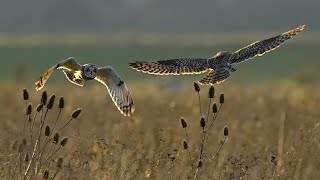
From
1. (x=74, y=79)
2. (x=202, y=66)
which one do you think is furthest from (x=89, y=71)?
(x=202, y=66)

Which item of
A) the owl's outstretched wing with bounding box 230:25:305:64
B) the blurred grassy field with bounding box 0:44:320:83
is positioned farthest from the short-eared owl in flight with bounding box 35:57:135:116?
the blurred grassy field with bounding box 0:44:320:83

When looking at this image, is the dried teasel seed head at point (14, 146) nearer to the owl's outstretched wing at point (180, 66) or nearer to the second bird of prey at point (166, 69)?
the second bird of prey at point (166, 69)

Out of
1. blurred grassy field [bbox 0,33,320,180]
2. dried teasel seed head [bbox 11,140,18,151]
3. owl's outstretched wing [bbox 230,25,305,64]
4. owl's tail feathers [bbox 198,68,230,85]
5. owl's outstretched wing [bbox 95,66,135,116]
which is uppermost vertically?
owl's outstretched wing [bbox 230,25,305,64]

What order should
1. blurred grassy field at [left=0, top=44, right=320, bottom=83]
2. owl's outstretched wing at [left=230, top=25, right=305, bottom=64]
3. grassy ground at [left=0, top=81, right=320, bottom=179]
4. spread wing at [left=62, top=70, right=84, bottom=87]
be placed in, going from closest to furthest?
spread wing at [left=62, top=70, right=84, bottom=87] → owl's outstretched wing at [left=230, top=25, right=305, bottom=64] → grassy ground at [left=0, top=81, right=320, bottom=179] → blurred grassy field at [left=0, top=44, right=320, bottom=83]

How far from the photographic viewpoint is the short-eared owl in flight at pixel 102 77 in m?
6.04

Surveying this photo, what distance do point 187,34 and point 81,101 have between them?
6248 cm

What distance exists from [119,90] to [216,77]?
26.9 inches

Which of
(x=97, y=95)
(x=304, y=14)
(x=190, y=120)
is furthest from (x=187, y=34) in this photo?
(x=190, y=120)


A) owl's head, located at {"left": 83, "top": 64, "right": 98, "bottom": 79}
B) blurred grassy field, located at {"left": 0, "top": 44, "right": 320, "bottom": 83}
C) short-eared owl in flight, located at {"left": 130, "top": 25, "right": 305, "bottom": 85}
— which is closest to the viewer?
owl's head, located at {"left": 83, "top": 64, "right": 98, "bottom": 79}

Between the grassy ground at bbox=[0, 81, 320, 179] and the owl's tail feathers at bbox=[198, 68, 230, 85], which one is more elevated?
the owl's tail feathers at bbox=[198, 68, 230, 85]

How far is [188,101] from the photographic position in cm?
1427

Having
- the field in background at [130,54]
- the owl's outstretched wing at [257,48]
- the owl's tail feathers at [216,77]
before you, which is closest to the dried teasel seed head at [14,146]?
Answer: the owl's tail feathers at [216,77]

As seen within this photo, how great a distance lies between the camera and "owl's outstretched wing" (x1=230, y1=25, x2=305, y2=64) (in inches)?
258

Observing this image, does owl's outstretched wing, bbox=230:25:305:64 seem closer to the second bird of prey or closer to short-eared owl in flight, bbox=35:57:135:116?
the second bird of prey
